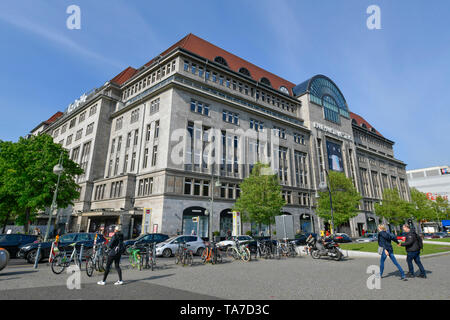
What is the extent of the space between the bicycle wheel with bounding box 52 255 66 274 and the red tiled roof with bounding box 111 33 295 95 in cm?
3395

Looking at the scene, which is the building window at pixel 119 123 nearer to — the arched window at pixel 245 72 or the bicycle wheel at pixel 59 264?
the arched window at pixel 245 72

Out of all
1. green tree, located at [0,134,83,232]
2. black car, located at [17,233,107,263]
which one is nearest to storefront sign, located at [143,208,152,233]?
green tree, located at [0,134,83,232]

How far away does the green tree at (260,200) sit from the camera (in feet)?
95.3

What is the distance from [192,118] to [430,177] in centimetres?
13587

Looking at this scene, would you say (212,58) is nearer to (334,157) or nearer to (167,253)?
(334,157)

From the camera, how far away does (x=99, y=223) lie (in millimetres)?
35969

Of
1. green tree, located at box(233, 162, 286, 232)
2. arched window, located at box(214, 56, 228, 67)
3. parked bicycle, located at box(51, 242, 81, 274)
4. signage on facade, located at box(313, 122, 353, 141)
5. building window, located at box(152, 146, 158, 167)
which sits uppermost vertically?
arched window, located at box(214, 56, 228, 67)

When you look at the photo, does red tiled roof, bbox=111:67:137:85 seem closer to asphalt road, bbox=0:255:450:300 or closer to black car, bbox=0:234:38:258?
black car, bbox=0:234:38:258

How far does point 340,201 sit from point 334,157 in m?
20.1

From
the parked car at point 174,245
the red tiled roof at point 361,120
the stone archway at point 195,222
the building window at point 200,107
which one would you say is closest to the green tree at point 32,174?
the stone archway at point 195,222

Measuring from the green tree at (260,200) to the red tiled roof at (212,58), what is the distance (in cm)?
2255

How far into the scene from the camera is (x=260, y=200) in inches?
1156

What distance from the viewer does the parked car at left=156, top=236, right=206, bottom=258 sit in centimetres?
1773

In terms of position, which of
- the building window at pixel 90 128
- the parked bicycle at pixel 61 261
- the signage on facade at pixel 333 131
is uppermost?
the signage on facade at pixel 333 131
